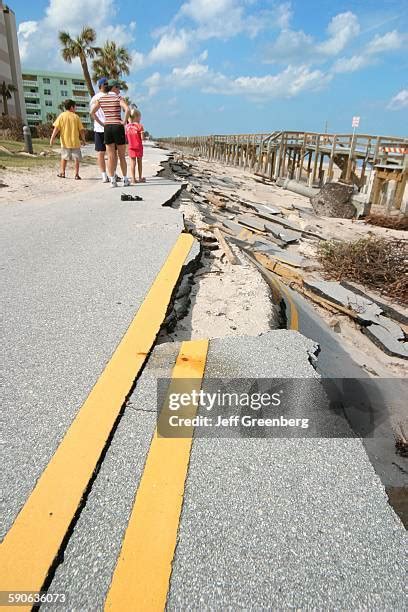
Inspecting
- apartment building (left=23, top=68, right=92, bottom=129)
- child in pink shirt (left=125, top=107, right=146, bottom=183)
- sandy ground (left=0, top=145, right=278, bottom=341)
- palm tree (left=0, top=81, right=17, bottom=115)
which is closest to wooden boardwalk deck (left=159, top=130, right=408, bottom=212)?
child in pink shirt (left=125, top=107, right=146, bottom=183)

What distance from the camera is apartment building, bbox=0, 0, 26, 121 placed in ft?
119

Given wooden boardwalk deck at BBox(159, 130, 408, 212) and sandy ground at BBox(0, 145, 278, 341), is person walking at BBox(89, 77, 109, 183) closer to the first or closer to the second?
sandy ground at BBox(0, 145, 278, 341)

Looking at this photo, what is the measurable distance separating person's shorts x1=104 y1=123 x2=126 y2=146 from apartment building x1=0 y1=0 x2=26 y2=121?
34828 millimetres

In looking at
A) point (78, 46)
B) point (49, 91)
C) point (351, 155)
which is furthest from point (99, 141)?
point (49, 91)

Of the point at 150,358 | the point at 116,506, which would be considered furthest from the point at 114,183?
the point at 116,506

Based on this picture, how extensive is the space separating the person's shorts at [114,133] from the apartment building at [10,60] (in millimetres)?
34828

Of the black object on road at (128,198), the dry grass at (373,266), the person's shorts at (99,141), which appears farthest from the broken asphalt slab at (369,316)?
the person's shorts at (99,141)

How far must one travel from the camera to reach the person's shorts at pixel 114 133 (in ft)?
25.6

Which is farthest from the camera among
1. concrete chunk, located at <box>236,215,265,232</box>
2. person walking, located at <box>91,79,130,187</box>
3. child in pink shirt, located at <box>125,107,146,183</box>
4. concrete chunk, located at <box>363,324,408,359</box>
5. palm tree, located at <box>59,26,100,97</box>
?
palm tree, located at <box>59,26,100,97</box>

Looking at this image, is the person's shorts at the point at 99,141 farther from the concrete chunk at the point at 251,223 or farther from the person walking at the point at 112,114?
the concrete chunk at the point at 251,223

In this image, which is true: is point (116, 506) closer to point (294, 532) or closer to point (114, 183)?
point (294, 532)

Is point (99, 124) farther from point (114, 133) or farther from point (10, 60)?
point (10, 60)

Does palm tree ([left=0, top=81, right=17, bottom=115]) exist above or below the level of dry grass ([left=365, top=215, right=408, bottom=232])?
above

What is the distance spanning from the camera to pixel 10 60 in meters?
38.3
